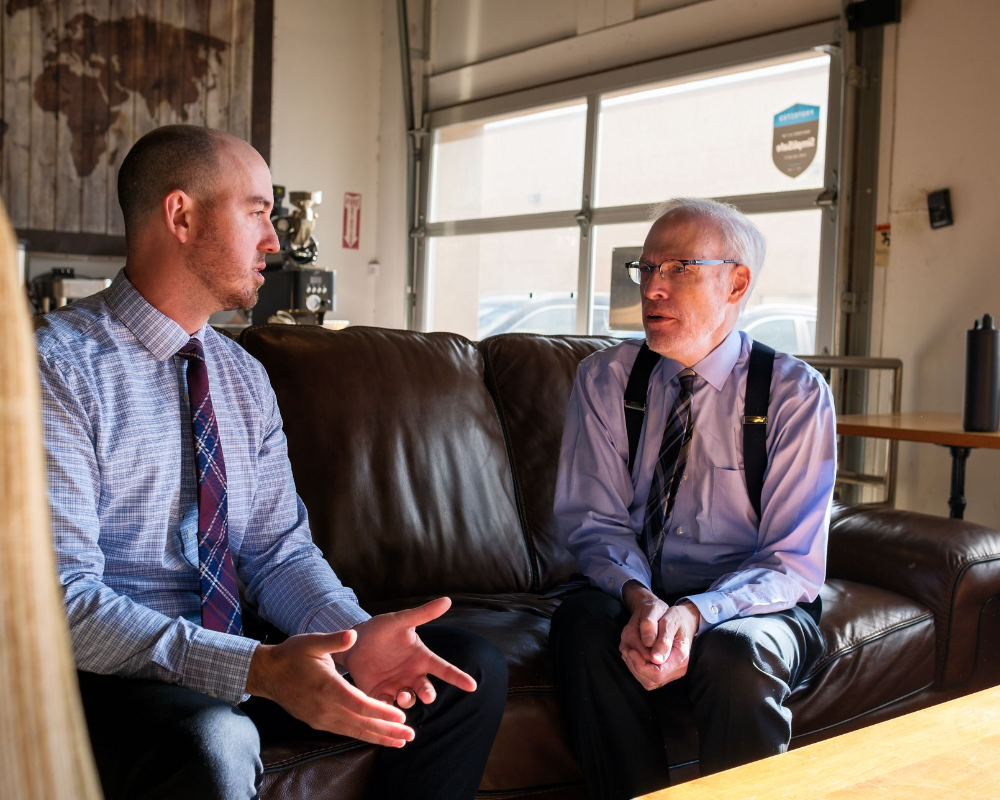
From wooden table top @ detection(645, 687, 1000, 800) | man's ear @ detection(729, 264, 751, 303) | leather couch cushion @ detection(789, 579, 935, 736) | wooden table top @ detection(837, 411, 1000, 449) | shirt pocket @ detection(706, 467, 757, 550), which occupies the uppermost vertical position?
man's ear @ detection(729, 264, 751, 303)

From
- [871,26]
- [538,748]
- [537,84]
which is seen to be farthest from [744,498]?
[537,84]

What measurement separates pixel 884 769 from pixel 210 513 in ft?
3.22

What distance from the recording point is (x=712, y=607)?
1.69 m

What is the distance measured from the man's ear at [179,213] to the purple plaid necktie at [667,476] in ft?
3.21

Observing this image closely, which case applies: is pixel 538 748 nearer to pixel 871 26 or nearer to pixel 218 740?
pixel 218 740

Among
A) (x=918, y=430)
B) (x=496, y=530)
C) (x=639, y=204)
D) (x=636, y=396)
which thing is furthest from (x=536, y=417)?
(x=639, y=204)

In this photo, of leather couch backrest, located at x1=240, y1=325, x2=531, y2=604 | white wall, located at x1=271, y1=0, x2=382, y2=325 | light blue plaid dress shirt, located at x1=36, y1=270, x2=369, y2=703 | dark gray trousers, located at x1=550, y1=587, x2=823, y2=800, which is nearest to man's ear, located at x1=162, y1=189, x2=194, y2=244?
light blue plaid dress shirt, located at x1=36, y1=270, x2=369, y2=703

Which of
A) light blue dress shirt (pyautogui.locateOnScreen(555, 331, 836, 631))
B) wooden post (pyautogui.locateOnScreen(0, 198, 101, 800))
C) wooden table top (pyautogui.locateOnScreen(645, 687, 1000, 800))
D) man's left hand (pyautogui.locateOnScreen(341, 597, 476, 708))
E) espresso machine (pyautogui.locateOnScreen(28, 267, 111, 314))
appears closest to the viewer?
wooden post (pyautogui.locateOnScreen(0, 198, 101, 800))

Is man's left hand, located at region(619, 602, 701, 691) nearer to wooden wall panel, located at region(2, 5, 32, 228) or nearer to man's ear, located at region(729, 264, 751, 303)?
man's ear, located at region(729, 264, 751, 303)

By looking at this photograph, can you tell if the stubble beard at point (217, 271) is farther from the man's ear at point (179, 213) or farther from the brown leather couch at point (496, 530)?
the brown leather couch at point (496, 530)

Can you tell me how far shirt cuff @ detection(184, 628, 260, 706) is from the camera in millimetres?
1275

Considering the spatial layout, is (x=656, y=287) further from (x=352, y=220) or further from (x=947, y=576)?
(x=352, y=220)

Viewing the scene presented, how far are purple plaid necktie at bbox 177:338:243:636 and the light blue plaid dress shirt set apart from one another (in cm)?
2

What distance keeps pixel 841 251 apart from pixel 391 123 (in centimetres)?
377
